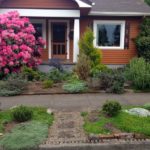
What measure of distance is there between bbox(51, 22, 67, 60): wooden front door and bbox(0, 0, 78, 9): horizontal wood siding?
174 cm

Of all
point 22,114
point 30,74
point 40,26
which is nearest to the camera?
point 22,114

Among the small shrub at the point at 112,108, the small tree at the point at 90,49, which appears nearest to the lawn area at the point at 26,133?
the small shrub at the point at 112,108

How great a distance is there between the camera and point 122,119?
726 cm

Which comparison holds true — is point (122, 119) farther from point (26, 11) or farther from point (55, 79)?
point (26, 11)

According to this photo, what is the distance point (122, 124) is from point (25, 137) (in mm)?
2084

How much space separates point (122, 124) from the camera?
22.9ft

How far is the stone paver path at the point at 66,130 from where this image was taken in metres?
6.31

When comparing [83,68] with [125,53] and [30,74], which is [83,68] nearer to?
[30,74]

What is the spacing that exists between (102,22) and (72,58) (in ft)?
7.76

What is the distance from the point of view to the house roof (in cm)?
1581

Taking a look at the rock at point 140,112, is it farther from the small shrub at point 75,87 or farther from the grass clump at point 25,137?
the small shrub at point 75,87

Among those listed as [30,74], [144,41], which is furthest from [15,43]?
[144,41]

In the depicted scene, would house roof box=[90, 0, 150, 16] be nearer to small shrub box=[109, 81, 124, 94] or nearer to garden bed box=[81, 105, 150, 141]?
small shrub box=[109, 81, 124, 94]

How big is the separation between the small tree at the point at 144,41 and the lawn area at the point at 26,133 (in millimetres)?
8769
